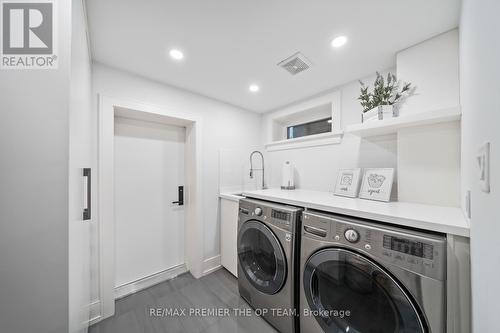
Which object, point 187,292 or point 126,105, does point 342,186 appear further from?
point 126,105

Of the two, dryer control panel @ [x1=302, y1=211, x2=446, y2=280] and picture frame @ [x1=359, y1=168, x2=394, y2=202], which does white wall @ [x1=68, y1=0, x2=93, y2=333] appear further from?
picture frame @ [x1=359, y1=168, x2=394, y2=202]

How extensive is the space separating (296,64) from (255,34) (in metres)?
0.50

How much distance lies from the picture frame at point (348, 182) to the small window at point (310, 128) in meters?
0.65

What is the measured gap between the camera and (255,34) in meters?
1.19

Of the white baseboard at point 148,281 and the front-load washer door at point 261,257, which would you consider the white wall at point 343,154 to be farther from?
the white baseboard at point 148,281

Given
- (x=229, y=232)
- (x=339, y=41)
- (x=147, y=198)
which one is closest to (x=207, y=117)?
(x=147, y=198)

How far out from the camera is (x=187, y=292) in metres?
1.81

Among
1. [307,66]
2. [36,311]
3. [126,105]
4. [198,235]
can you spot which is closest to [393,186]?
[307,66]

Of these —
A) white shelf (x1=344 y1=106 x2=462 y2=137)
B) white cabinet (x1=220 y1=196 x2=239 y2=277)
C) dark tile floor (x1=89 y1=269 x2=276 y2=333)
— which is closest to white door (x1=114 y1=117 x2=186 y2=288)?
dark tile floor (x1=89 y1=269 x2=276 y2=333)

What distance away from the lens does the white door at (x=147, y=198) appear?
1813 millimetres

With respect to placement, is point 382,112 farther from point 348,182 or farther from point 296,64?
point 296,64

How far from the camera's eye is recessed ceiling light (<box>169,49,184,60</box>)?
1363 millimetres

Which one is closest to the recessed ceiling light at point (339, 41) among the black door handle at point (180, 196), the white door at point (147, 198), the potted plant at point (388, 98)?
the potted plant at point (388, 98)

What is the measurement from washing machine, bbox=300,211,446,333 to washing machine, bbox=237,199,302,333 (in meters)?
0.09
